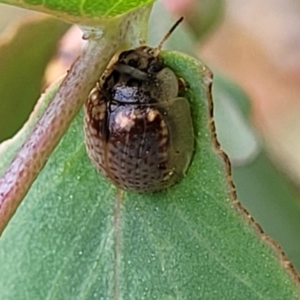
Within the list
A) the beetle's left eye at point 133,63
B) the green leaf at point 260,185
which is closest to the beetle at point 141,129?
the beetle's left eye at point 133,63

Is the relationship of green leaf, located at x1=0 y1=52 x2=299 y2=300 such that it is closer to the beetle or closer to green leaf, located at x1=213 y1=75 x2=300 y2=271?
the beetle

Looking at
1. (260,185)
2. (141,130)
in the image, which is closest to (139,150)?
(141,130)

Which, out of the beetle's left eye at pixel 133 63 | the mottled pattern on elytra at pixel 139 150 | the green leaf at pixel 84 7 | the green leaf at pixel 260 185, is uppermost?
the green leaf at pixel 84 7

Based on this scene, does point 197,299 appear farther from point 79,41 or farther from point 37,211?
point 79,41

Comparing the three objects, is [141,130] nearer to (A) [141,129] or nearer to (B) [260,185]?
(A) [141,129]

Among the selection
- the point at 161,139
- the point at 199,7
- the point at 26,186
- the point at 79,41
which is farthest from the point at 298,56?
the point at 26,186

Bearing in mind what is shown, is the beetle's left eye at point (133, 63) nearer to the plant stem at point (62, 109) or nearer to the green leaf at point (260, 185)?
the plant stem at point (62, 109)
